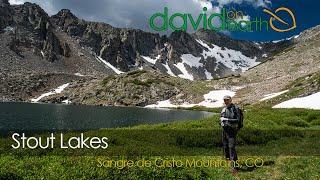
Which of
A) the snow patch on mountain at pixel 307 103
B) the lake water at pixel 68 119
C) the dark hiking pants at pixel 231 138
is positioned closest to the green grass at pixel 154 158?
the dark hiking pants at pixel 231 138

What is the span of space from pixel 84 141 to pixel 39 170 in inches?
259

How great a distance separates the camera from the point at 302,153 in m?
29.7

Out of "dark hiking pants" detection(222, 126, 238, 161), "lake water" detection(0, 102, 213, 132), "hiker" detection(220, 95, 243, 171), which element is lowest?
"lake water" detection(0, 102, 213, 132)

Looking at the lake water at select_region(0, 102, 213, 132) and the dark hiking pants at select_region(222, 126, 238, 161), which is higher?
the dark hiking pants at select_region(222, 126, 238, 161)

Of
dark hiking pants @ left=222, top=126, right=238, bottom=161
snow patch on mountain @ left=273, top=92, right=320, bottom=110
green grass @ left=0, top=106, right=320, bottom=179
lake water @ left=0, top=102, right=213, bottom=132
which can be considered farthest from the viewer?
snow patch on mountain @ left=273, top=92, right=320, bottom=110

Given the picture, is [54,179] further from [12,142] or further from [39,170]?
[12,142]

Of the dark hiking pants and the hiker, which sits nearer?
the hiker

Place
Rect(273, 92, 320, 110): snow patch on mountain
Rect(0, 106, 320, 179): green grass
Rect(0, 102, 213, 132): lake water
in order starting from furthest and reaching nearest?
Rect(273, 92, 320, 110): snow patch on mountain → Rect(0, 102, 213, 132): lake water → Rect(0, 106, 320, 179): green grass

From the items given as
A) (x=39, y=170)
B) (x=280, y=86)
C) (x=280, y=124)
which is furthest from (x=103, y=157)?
(x=280, y=86)

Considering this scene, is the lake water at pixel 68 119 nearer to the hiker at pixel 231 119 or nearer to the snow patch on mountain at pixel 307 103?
the snow patch on mountain at pixel 307 103

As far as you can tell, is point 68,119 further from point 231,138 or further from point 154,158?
point 154,158

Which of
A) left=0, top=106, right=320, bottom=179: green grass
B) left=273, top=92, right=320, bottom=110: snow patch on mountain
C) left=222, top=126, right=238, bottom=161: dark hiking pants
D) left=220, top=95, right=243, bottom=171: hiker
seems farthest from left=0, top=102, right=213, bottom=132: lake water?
left=220, top=95, right=243, bottom=171: hiker

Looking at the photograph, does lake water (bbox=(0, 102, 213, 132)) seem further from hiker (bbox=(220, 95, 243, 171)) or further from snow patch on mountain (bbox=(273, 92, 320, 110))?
hiker (bbox=(220, 95, 243, 171))

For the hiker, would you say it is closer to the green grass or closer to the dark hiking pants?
the dark hiking pants
